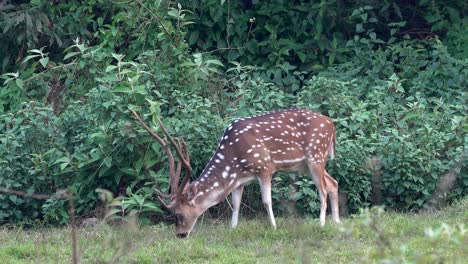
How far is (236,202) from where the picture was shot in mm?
10750

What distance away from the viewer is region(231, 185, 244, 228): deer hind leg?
10617 millimetres

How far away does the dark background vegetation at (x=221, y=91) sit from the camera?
11367 millimetres

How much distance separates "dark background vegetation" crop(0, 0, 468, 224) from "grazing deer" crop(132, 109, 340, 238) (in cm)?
59

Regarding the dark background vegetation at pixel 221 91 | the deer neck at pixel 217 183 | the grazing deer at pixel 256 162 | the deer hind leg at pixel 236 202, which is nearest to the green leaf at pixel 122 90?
the dark background vegetation at pixel 221 91

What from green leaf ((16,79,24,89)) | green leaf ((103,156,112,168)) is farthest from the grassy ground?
green leaf ((16,79,24,89))

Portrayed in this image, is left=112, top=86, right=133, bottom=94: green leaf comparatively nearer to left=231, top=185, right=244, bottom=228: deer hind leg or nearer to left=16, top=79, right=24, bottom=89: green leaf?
left=231, top=185, right=244, bottom=228: deer hind leg

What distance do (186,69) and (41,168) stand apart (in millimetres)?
2208

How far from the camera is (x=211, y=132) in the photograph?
11.7 m

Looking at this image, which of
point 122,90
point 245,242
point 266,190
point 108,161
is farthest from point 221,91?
A: point 245,242

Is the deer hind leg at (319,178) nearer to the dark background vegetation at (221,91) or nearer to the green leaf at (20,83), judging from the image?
the dark background vegetation at (221,91)

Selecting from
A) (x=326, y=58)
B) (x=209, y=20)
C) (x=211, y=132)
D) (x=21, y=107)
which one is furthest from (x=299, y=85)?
(x=21, y=107)

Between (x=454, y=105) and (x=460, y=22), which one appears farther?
(x=460, y=22)

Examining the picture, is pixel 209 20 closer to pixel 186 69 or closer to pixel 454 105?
pixel 186 69

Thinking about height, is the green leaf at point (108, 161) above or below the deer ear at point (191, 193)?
below
